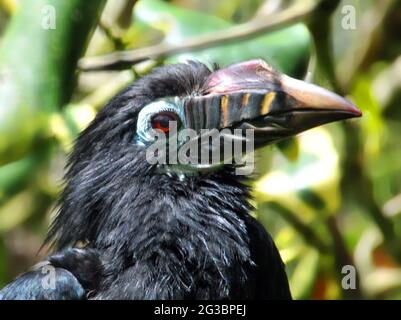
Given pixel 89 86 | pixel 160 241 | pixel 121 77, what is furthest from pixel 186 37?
pixel 160 241

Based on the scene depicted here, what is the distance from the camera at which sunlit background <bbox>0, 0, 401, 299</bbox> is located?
2.97m

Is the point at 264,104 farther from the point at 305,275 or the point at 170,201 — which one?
the point at 305,275

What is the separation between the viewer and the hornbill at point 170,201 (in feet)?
8.52

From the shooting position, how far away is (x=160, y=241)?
2.61 m

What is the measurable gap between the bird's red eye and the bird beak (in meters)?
0.04

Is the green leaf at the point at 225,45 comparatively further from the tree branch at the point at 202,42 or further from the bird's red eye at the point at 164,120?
the bird's red eye at the point at 164,120

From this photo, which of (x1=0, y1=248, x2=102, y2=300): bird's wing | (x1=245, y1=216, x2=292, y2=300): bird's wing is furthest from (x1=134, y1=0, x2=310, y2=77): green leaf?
(x1=0, y1=248, x2=102, y2=300): bird's wing

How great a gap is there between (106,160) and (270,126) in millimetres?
382

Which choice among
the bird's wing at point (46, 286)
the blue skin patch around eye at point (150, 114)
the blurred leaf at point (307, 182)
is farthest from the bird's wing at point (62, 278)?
the blurred leaf at point (307, 182)

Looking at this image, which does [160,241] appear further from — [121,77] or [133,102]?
[121,77]

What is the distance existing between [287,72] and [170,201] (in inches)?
27.4

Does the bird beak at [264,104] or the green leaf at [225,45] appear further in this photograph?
the green leaf at [225,45]

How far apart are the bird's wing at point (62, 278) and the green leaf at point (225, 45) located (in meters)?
0.77

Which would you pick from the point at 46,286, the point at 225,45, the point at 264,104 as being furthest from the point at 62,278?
the point at 225,45
